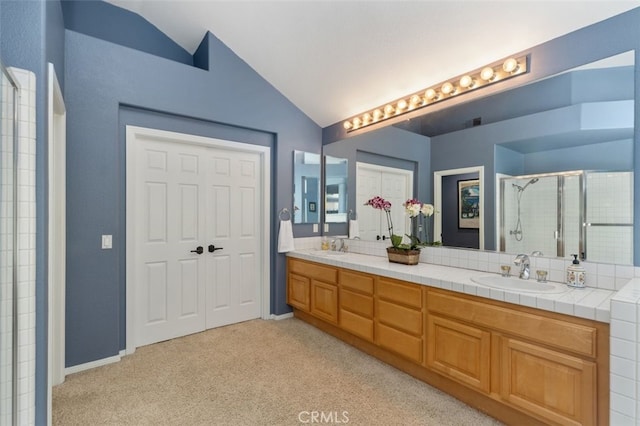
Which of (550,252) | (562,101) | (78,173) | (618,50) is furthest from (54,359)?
(618,50)

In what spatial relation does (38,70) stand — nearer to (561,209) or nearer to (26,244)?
(26,244)

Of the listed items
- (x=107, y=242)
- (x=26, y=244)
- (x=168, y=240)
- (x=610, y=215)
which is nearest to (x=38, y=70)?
(x=26, y=244)

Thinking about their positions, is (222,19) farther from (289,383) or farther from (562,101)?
(289,383)

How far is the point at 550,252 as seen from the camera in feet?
6.73

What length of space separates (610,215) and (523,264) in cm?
55

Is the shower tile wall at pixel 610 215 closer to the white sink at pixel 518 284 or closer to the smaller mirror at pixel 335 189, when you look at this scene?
the white sink at pixel 518 284

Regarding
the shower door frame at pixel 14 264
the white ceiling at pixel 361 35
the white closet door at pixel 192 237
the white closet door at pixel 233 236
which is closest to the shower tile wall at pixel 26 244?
the shower door frame at pixel 14 264

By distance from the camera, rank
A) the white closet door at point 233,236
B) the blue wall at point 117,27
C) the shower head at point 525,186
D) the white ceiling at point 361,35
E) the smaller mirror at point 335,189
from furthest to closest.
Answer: the smaller mirror at point 335,189 < the white closet door at point 233,236 < the blue wall at point 117,27 < the shower head at point 525,186 < the white ceiling at point 361,35

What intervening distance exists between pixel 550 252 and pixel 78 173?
3610 millimetres

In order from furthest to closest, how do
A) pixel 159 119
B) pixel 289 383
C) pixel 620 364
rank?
1. pixel 159 119
2. pixel 289 383
3. pixel 620 364

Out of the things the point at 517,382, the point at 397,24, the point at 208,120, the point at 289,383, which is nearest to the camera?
the point at 517,382

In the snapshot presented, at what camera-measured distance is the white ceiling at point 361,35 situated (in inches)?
78.7

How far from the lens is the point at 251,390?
2.14 metres

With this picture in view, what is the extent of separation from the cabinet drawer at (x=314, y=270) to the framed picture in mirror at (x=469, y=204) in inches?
49.4
